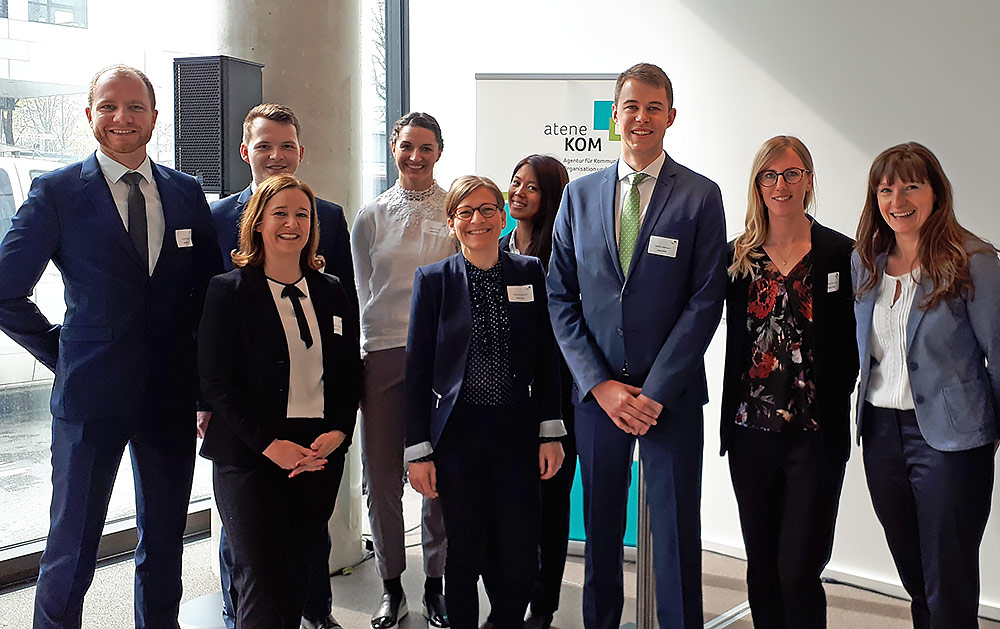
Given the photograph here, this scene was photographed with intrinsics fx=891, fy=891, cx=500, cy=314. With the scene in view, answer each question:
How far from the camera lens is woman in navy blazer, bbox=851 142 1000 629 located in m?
2.47

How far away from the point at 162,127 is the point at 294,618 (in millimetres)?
2898

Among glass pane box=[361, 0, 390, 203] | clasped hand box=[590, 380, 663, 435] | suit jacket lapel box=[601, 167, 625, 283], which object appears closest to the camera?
clasped hand box=[590, 380, 663, 435]

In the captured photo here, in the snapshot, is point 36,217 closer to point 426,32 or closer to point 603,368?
point 603,368

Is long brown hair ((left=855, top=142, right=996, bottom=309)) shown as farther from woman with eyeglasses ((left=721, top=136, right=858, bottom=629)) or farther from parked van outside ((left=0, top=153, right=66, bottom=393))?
parked van outside ((left=0, top=153, right=66, bottom=393))

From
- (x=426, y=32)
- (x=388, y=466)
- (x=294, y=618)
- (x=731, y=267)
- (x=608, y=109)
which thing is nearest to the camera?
(x=294, y=618)

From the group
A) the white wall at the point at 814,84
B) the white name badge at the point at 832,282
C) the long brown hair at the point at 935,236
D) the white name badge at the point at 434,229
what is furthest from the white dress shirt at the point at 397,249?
the long brown hair at the point at 935,236

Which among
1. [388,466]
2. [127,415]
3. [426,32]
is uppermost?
[426,32]

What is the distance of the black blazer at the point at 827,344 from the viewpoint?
2.64m

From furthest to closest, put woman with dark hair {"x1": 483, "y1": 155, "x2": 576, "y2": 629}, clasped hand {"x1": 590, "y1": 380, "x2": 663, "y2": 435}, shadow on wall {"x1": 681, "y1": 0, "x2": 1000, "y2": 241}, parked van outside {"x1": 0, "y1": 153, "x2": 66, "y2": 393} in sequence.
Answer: parked van outside {"x1": 0, "y1": 153, "x2": 66, "y2": 393}
shadow on wall {"x1": 681, "y1": 0, "x2": 1000, "y2": 241}
woman with dark hair {"x1": 483, "y1": 155, "x2": 576, "y2": 629}
clasped hand {"x1": 590, "y1": 380, "x2": 663, "y2": 435}

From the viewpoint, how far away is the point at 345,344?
8.84 ft

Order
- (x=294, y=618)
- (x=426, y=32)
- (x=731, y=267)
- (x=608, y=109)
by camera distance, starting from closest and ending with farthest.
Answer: (x=294, y=618) < (x=731, y=267) < (x=608, y=109) < (x=426, y=32)

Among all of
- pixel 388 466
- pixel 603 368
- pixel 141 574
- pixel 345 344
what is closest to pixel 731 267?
pixel 603 368

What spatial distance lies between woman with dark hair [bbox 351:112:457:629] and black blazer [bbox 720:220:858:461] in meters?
1.13

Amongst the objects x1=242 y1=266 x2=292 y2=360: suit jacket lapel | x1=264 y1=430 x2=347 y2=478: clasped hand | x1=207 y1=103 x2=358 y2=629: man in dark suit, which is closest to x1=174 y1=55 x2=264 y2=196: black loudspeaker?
x1=207 y1=103 x2=358 y2=629: man in dark suit
